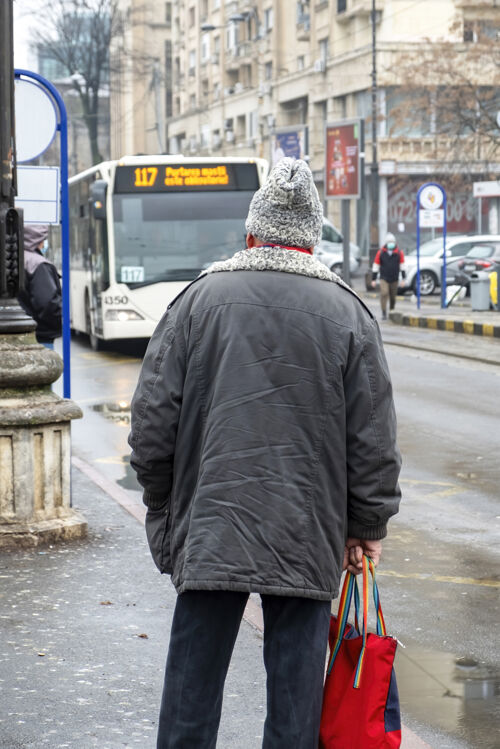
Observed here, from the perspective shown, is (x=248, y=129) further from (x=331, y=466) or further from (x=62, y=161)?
(x=331, y=466)

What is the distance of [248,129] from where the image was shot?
230 ft

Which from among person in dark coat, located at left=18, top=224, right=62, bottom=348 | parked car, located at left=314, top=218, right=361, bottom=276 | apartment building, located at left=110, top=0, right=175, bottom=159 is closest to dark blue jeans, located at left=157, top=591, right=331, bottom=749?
person in dark coat, located at left=18, top=224, right=62, bottom=348

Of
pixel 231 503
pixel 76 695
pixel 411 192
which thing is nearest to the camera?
pixel 231 503

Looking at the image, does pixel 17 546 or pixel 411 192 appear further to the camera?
pixel 411 192

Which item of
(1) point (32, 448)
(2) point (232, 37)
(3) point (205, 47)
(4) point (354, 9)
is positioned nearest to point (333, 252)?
(4) point (354, 9)

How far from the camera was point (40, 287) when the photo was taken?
830cm

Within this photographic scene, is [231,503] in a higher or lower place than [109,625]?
higher

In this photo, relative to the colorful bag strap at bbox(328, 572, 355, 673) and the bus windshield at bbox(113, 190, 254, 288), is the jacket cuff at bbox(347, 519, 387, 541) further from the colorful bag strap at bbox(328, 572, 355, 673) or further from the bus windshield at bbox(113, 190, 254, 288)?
the bus windshield at bbox(113, 190, 254, 288)

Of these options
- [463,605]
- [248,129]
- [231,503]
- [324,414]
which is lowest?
[463,605]

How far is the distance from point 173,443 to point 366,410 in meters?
0.48

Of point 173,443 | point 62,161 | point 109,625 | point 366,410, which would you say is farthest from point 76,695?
point 62,161

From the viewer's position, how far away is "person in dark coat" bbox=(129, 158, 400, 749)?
3.03 m

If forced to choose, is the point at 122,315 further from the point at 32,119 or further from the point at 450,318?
the point at 32,119

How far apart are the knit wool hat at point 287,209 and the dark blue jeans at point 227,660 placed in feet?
2.89
